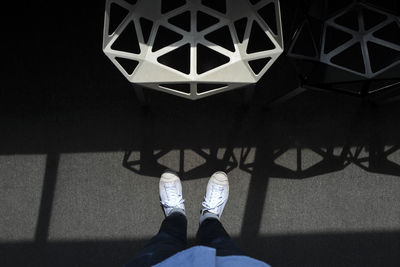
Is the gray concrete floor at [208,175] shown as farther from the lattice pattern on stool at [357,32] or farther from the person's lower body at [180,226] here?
the lattice pattern on stool at [357,32]

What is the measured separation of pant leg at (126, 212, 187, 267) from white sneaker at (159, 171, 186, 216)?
0.04m

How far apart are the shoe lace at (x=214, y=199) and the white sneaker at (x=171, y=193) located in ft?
0.33

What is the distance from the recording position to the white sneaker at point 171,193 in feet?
4.69

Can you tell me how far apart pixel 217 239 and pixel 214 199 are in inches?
8.8

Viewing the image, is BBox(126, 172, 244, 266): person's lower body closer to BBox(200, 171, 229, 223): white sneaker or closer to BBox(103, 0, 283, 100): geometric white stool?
BBox(200, 171, 229, 223): white sneaker

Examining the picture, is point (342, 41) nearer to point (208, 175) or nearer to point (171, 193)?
point (208, 175)

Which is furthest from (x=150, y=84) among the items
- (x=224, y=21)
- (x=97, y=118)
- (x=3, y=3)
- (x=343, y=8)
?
(x=3, y=3)

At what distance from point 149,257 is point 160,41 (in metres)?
0.95

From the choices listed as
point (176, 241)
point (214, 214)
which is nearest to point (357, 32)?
point (214, 214)

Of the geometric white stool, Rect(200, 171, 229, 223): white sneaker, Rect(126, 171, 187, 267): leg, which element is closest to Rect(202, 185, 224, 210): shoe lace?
Rect(200, 171, 229, 223): white sneaker

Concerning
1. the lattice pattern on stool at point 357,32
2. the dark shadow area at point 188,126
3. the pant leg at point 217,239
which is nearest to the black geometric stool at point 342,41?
the lattice pattern on stool at point 357,32

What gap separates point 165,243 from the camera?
121cm

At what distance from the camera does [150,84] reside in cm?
117

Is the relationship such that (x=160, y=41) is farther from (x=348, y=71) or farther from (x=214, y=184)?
(x=348, y=71)
